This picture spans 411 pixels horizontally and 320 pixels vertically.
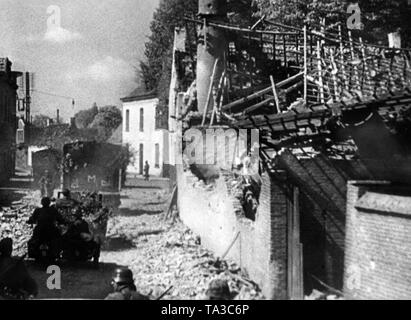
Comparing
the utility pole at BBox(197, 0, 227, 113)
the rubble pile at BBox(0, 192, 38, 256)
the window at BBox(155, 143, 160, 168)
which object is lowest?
the rubble pile at BBox(0, 192, 38, 256)

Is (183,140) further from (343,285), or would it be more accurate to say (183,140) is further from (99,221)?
(343,285)

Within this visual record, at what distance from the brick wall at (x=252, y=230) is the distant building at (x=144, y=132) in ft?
87.6

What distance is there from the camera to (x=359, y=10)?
74.0ft

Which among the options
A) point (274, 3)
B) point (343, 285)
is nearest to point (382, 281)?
point (343, 285)

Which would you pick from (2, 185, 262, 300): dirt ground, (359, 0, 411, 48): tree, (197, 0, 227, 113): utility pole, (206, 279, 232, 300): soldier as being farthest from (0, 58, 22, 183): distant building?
(206, 279, 232, 300): soldier

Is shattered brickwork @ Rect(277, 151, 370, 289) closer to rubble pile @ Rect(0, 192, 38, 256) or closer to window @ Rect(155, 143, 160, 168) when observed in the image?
rubble pile @ Rect(0, 192, 38, 256)

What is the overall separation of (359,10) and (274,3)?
4.36 m

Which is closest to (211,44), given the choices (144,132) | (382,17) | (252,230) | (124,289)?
(382,17)

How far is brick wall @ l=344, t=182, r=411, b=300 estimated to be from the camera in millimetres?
8055

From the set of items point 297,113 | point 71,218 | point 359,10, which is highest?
point 359,10

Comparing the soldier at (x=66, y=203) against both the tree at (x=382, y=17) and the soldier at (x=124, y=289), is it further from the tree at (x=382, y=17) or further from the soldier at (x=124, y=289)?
the tree at (x=382, y=17)

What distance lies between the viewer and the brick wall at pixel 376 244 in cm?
805

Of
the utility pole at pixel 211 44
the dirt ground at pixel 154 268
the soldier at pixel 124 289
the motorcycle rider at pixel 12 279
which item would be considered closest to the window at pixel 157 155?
the utility pole at pixel 211 44

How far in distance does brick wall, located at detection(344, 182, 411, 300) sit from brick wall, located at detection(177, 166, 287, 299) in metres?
1.17
